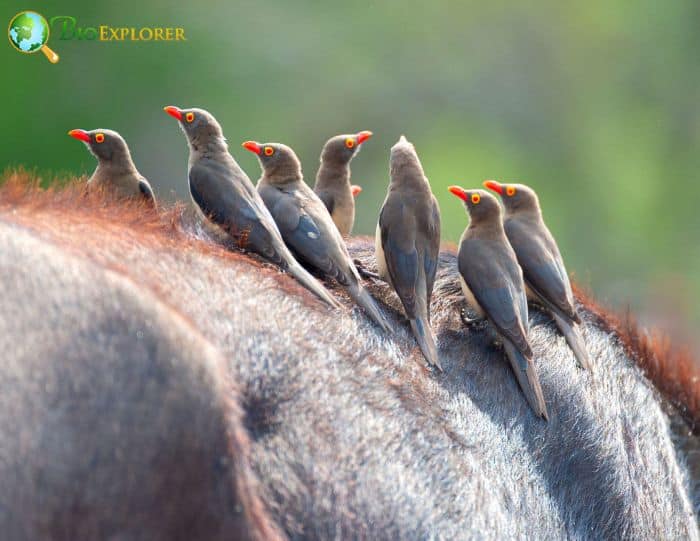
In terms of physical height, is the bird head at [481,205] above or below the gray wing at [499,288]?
above

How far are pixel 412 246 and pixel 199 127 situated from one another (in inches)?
20.0

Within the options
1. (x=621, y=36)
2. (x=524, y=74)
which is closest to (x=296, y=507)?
(x=524, y=74)

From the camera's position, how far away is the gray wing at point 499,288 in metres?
1.84

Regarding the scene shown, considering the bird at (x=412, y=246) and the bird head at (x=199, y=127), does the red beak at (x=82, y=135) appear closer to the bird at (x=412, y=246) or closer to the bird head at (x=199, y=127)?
the bird head at (x=199, y=127)

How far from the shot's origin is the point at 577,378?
6.56 ft

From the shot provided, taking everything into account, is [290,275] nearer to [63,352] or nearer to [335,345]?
[335,345]

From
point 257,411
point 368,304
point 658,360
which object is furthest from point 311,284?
point 658,360

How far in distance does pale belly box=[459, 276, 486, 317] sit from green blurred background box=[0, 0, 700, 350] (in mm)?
3356

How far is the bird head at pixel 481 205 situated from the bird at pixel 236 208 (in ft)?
1.34

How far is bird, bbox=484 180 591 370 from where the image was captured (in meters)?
2.01

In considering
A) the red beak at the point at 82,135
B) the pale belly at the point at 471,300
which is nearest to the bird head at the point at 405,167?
the pale belly at the point at 471,300

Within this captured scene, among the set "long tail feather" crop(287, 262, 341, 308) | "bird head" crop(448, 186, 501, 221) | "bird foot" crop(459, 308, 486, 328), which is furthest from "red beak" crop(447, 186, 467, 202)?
"long tail feather" crop(287, 262, 341, 308)

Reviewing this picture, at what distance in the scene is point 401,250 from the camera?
1818mm

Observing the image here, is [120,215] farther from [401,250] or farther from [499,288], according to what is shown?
[499,288]
